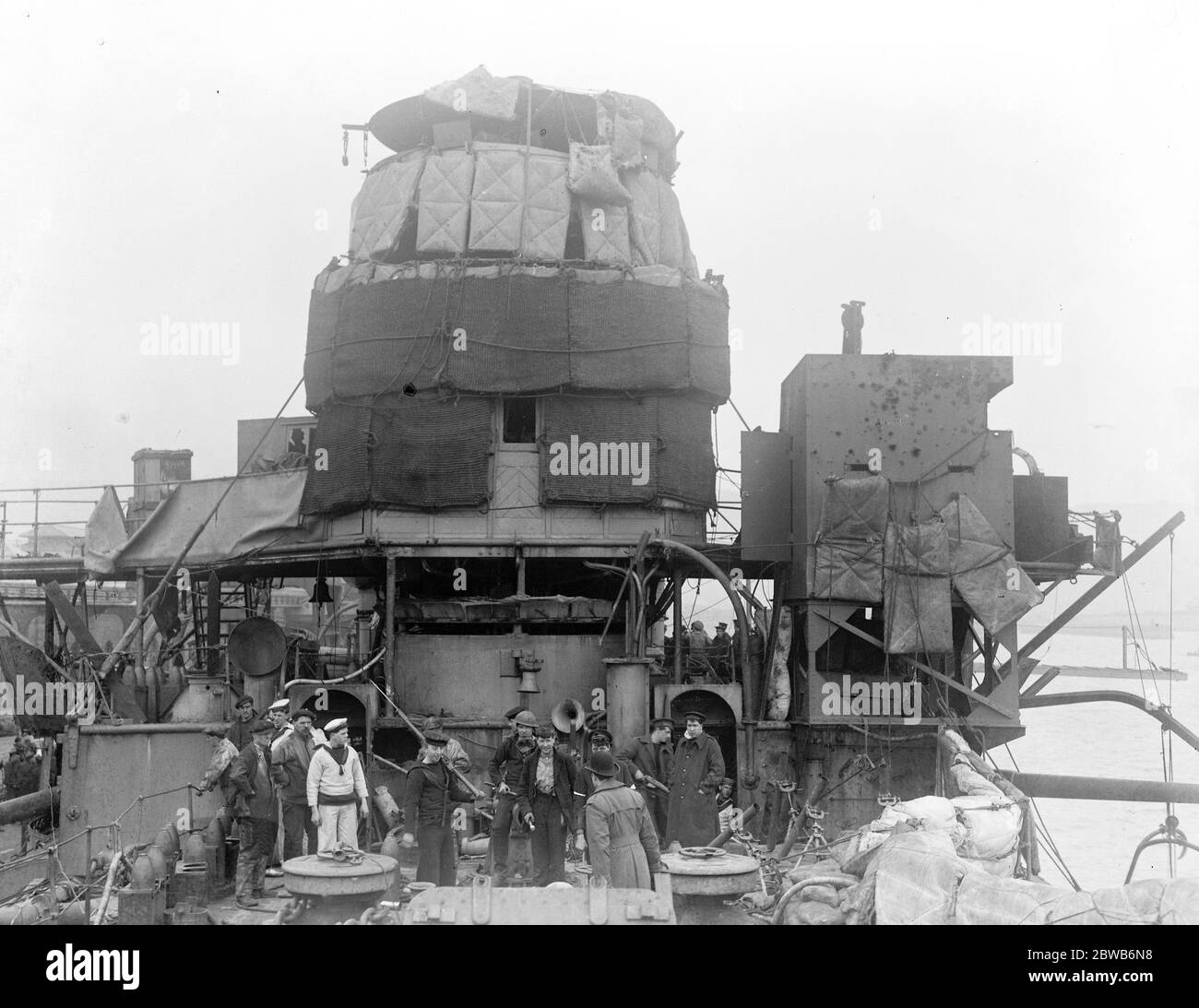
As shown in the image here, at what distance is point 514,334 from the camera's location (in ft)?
71.7

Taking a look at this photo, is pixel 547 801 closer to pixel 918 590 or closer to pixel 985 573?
pixel 918 590

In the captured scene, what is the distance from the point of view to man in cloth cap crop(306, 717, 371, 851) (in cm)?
1398

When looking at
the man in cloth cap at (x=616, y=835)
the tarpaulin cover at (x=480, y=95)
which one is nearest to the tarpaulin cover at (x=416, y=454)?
the tarpaulin cover at (x=480, y=95)

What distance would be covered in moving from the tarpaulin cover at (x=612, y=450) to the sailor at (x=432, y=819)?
806 cm

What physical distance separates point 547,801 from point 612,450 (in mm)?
9116

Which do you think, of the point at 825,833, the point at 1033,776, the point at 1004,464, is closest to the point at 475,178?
the point at 1004,464

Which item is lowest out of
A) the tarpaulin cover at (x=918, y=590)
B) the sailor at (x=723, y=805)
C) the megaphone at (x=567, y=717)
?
the sailor at (x=723, y=805)

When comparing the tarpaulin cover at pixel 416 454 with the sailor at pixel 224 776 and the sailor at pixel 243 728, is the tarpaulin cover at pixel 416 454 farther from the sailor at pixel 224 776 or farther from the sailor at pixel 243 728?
the sailor at pixel 224 776

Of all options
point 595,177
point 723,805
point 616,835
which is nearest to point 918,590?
point 723,805

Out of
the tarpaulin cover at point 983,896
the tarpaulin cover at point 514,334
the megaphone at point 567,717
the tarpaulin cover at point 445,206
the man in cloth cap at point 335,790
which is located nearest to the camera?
the tarpaulin cover at point 983,896

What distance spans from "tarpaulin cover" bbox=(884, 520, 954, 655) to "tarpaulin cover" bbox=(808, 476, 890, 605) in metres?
0.26

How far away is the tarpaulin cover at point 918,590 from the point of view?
63.8 ft

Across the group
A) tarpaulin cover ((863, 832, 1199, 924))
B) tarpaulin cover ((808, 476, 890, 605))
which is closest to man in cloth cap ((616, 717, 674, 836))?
tarpaulin cover ((808, 476, 890, 605))

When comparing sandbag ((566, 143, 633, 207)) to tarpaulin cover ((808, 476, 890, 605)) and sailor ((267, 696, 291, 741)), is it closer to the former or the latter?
tarpaulin cover ((808, 476, 890, 605))
